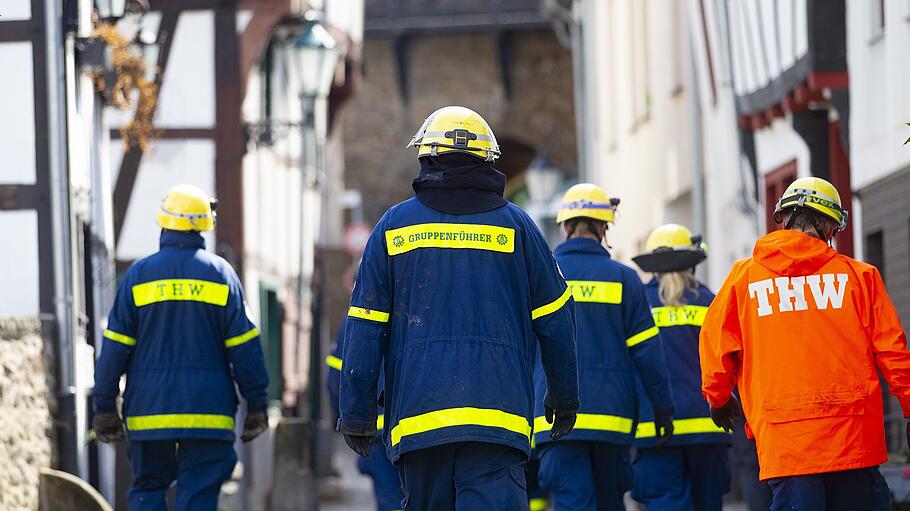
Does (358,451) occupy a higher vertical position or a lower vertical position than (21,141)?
lower

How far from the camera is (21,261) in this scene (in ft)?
39.9

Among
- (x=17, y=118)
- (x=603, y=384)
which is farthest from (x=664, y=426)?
(x=17, y=118)

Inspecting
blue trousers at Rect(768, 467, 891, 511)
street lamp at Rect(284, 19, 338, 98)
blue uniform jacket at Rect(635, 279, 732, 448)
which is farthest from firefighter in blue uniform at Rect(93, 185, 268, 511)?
street lamp at Rect(284, 19, 338, 98)

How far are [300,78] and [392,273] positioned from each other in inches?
429

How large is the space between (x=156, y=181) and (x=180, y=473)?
8.04 meters

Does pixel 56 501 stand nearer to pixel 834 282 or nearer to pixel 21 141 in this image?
pixel 21 141

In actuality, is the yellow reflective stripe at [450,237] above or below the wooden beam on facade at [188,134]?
below

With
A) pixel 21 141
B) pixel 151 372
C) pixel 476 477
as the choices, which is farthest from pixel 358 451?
pixel 21 141

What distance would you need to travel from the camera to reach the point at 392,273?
7.31 meters

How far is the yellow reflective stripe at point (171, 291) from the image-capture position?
10.5m

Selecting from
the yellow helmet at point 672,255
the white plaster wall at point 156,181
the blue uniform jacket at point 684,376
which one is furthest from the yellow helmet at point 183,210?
the white plaster wall at point 156,181

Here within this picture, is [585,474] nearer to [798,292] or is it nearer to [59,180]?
[798,292]

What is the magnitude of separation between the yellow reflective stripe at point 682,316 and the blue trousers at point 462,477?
157 inches

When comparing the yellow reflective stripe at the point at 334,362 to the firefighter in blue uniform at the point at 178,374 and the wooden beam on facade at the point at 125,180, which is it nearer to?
the firefighter in blue uniform at the point at 178,374
